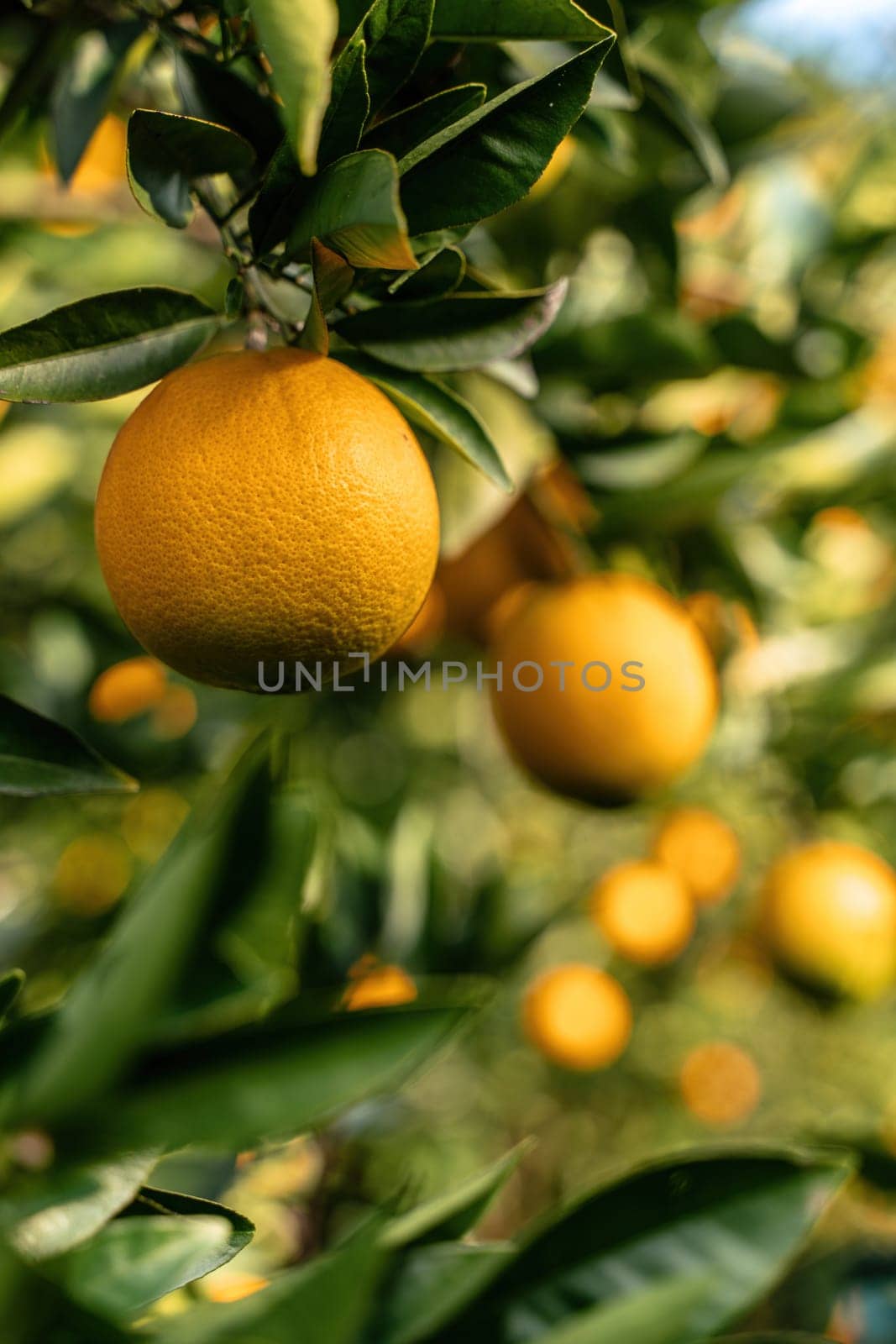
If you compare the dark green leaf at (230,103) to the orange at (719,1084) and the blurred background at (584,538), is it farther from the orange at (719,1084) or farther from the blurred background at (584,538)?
the orange at (719,1084)

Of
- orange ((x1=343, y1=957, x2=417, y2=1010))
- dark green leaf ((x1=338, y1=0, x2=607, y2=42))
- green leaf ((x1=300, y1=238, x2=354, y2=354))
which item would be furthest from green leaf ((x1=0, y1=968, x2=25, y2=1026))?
orange ((x1=343, y1=957, x2=417, y2=1010))

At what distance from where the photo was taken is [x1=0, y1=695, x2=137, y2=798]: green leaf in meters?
0.58

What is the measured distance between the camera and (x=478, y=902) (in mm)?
1389

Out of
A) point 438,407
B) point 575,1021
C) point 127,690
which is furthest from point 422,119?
point 575,1021

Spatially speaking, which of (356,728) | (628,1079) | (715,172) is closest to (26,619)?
(356,728)

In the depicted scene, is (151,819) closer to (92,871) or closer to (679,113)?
(92,871)

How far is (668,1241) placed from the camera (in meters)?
0.45

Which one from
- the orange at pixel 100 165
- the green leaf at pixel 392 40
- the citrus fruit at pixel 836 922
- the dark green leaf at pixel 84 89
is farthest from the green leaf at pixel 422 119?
the citrus fruit at pixel 836 922

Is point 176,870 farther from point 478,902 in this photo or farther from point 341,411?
point 478,902

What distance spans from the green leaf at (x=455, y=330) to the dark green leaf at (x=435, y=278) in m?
0.01

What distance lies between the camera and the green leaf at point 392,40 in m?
0.51

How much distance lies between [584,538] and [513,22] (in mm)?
693

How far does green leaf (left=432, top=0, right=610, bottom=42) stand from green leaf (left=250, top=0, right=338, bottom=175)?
0.61 feet

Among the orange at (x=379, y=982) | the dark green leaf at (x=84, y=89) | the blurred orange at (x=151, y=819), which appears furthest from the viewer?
the blurred orange at (x=151, y=819)
